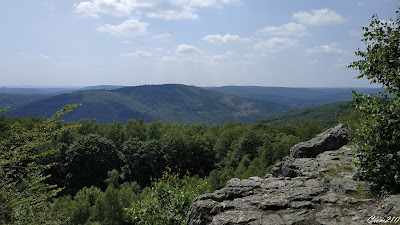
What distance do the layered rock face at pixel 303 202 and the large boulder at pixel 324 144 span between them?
4.30 metres

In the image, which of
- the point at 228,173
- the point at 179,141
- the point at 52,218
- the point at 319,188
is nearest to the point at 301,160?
the point at 319,188

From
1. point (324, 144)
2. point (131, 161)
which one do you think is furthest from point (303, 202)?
point (131, 161)

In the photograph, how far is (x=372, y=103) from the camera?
10.2 m

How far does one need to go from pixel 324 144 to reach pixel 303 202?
37.2ft

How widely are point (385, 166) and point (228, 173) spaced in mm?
50162

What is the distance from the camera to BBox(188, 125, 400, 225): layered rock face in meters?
9.42

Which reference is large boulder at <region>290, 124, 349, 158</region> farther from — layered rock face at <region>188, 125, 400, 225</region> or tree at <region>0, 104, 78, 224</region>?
tree at <region>0, 104, 78, 224</region>

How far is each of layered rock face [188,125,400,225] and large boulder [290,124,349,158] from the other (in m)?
4.30

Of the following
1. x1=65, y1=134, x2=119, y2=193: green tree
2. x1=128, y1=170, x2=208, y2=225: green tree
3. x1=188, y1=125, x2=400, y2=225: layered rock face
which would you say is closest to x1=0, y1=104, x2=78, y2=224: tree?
x1=128, y1=170, x2=208, y2=225: green tree

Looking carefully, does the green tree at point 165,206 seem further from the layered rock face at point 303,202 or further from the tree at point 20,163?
the tree at point 20,163

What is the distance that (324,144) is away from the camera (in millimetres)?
20453

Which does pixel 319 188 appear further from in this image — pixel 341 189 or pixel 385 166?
pixel 385 166

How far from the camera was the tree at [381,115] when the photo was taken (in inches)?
362

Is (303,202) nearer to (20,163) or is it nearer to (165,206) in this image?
(165,206)
